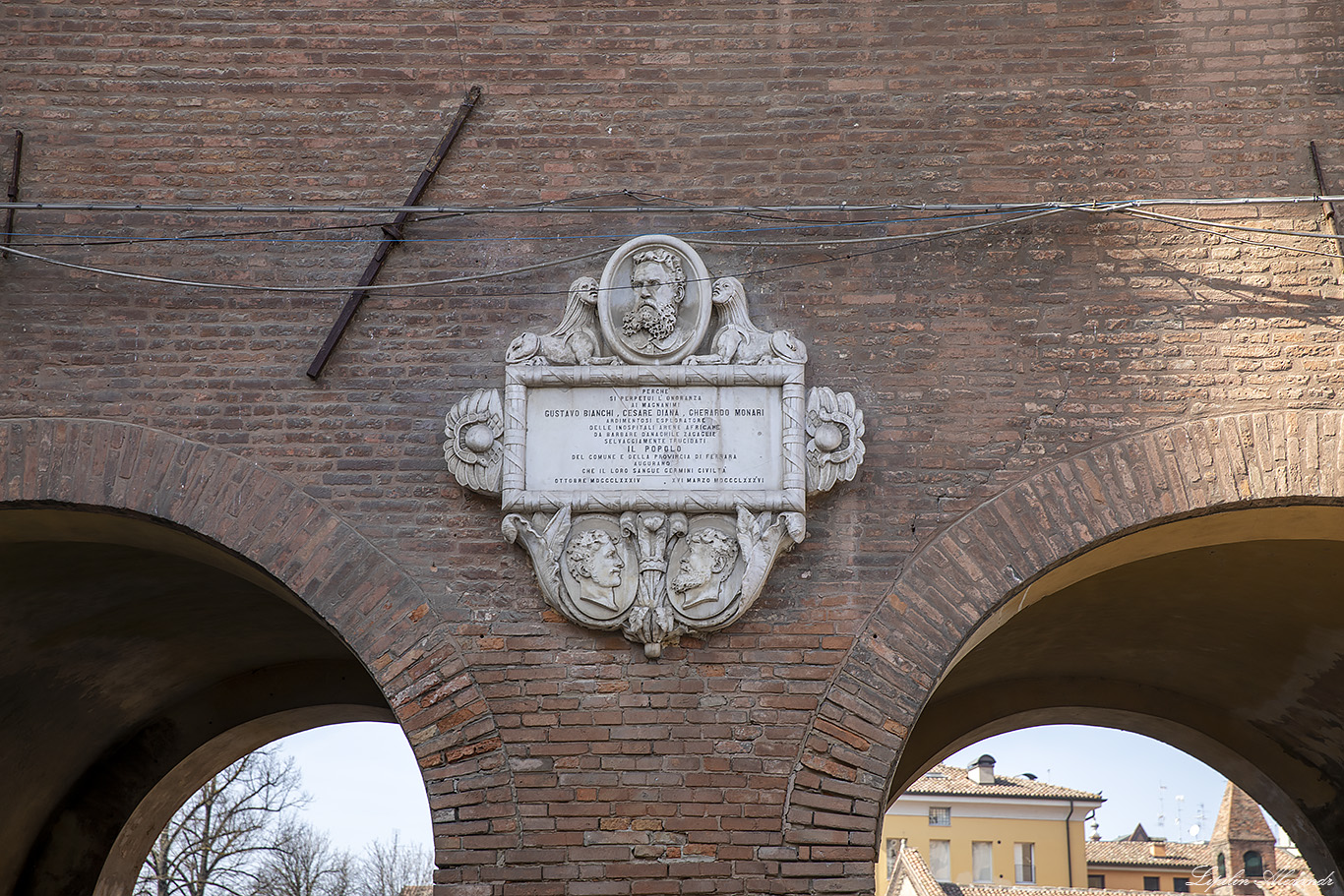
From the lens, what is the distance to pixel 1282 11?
23.5 feet

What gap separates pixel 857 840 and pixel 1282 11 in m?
4.69

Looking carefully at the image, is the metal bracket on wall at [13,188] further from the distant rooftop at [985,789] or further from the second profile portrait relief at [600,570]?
the distant rooftop at [985,789]

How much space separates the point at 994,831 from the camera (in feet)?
128

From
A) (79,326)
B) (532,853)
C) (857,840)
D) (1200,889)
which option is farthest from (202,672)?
(1200,889)

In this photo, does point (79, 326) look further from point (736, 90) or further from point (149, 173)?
point (736, 90)

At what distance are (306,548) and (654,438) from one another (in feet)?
5.63

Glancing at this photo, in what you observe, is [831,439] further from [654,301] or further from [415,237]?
[415,237]

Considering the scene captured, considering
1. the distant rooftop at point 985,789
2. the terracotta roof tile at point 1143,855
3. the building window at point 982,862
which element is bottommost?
the building window at point 982,862

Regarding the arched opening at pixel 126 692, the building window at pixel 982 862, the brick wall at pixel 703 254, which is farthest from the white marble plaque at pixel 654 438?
the building window at pixel 982 862

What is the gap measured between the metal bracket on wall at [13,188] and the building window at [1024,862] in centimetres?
3616

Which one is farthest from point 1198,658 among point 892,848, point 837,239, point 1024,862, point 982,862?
point 1024,862

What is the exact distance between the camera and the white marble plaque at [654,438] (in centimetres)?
661

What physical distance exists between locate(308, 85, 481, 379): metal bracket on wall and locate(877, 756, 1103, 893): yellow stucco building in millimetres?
34230

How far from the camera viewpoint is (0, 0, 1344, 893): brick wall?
6.36 meters
